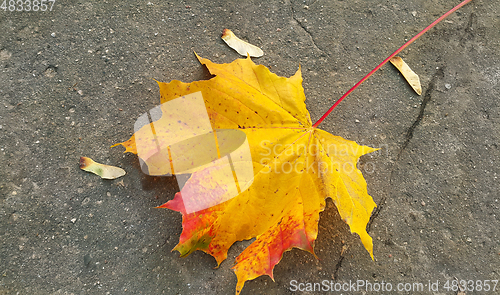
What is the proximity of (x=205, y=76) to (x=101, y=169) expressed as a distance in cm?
72

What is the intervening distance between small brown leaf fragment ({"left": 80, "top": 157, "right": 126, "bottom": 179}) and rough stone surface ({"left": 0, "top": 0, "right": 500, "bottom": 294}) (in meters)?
0.03

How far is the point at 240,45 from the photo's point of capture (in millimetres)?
1721

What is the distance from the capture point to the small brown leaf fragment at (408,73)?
5.57ft

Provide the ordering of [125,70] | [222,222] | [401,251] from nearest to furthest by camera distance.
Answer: [222,222]
[401,251]
[125,70]

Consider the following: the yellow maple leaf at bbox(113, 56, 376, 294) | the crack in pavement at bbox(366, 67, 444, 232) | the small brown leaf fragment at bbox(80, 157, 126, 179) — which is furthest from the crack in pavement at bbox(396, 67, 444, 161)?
the small brown leaf fragment at bbox(80, 157, 126, 179)

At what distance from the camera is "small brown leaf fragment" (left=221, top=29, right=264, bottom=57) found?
171 centimetres

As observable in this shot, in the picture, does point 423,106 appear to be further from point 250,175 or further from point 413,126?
point 250,175

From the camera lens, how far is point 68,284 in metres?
1.40

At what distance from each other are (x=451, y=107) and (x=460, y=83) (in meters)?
0.17

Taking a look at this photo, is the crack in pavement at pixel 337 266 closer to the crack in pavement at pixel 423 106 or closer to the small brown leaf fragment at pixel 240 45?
the crack in pavement at pixel 423 106

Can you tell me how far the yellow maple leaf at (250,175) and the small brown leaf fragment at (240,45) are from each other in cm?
51

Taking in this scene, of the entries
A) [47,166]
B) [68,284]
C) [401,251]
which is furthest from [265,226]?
[47,166]

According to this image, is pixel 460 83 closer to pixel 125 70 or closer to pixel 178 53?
pixel 178 53

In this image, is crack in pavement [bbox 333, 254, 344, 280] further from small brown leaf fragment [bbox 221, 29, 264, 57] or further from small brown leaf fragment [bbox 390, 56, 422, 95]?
small brown leaf fragment [bbox 221, 29, 264, 57]
